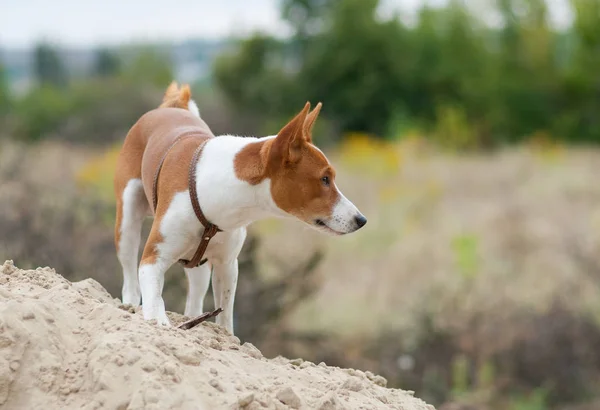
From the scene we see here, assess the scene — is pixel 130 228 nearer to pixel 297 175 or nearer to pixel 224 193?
pixel 224 193

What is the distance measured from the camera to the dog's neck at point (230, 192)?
5.30 m

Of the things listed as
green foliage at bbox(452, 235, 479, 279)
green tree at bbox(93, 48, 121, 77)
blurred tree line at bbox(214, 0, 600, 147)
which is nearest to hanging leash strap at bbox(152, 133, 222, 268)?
green foliage at bbox(452, 235, 479, 279)

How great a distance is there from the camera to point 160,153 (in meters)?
5.76

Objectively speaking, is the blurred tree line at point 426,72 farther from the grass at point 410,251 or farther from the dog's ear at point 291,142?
the dog's ear at point 291,142

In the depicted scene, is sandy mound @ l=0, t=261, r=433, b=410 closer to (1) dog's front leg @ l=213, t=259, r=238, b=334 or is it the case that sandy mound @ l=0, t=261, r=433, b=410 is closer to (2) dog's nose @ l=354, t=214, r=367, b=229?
(2) dog's nose @ l=354, t=214, r=367, b=229

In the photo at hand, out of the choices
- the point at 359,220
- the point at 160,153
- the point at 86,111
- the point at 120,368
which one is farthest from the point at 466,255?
the point at 86,111

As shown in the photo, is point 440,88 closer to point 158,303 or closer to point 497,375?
point 497,375

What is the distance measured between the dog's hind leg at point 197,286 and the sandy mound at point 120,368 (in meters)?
1.42

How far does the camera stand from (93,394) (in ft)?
13.6

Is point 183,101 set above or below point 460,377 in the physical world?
below

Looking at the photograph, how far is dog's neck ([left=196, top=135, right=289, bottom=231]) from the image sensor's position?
17.4 feet

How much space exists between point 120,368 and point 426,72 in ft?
145

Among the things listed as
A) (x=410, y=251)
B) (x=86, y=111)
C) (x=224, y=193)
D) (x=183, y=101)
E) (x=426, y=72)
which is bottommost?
(x=224, y=193)

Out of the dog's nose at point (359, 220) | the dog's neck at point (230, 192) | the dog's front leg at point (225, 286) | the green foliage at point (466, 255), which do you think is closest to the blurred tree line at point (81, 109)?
the green foliage at point (466, 255)
